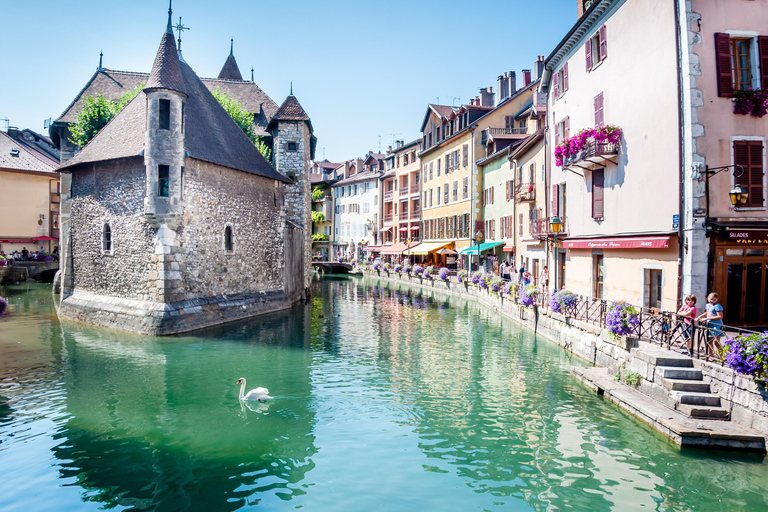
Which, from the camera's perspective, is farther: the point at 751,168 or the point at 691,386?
the point at 751,168

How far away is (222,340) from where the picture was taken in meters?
17.9

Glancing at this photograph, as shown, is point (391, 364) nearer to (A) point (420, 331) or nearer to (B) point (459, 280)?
(A) point (420, 331)

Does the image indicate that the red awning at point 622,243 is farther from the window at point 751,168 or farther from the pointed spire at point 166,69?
the pointed spire at point 166,69

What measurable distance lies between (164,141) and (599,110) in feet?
48.6

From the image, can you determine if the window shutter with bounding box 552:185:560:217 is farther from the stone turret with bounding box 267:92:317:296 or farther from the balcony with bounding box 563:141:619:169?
the stone turret with bounding box 267:92:317:296

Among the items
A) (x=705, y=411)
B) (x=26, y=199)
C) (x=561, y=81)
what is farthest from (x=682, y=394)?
(x=26, y=199)

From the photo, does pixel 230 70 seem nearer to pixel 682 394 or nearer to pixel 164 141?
pixel 164 141

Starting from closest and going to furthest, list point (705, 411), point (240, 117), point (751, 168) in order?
point (705, 411) < point (751, 168) < point (240, 117)

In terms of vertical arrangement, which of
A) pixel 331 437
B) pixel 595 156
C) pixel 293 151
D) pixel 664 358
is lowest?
pixel 331 437

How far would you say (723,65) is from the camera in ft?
41.4

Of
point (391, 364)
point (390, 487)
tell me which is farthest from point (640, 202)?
point (390, 487)

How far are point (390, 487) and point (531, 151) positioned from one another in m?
22.0

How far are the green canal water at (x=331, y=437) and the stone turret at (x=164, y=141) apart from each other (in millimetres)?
5097

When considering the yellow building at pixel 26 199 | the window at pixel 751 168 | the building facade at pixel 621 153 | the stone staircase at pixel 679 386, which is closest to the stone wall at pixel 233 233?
the building facade at pixel 621 153
